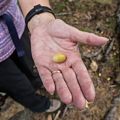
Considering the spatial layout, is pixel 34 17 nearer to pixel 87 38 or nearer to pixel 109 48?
pixel 87 38

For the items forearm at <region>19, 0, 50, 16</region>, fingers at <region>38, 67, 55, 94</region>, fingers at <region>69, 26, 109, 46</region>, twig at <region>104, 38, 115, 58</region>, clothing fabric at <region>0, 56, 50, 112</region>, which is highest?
fingers at <region>69, 26, 109, 46</region>

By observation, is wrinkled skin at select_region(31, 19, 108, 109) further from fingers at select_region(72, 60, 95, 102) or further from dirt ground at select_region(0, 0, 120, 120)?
dirt ground at select_region(0, 0, 120, 120)

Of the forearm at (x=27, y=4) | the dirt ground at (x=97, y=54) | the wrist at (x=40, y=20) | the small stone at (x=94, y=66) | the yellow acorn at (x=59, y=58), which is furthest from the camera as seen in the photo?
the small stone at (x=94, y=66)

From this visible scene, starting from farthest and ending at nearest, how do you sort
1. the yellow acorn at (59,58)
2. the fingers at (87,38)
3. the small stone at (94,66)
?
1. the small stone at (94,66)
2. the yellow acorn at (59,58)
3. the fingers at (87,38)

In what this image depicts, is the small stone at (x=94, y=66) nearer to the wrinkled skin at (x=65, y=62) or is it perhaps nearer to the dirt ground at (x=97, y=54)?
the dirt ground at (x=97, y=54)

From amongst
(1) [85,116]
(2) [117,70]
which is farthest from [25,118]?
(2) [117,70]

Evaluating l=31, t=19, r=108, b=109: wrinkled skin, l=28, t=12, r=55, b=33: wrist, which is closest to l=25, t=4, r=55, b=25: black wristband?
l=28, t=12, r=55, b=33: wrist

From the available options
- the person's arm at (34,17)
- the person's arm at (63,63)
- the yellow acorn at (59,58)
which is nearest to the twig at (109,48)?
the person's arm at (34,17)
